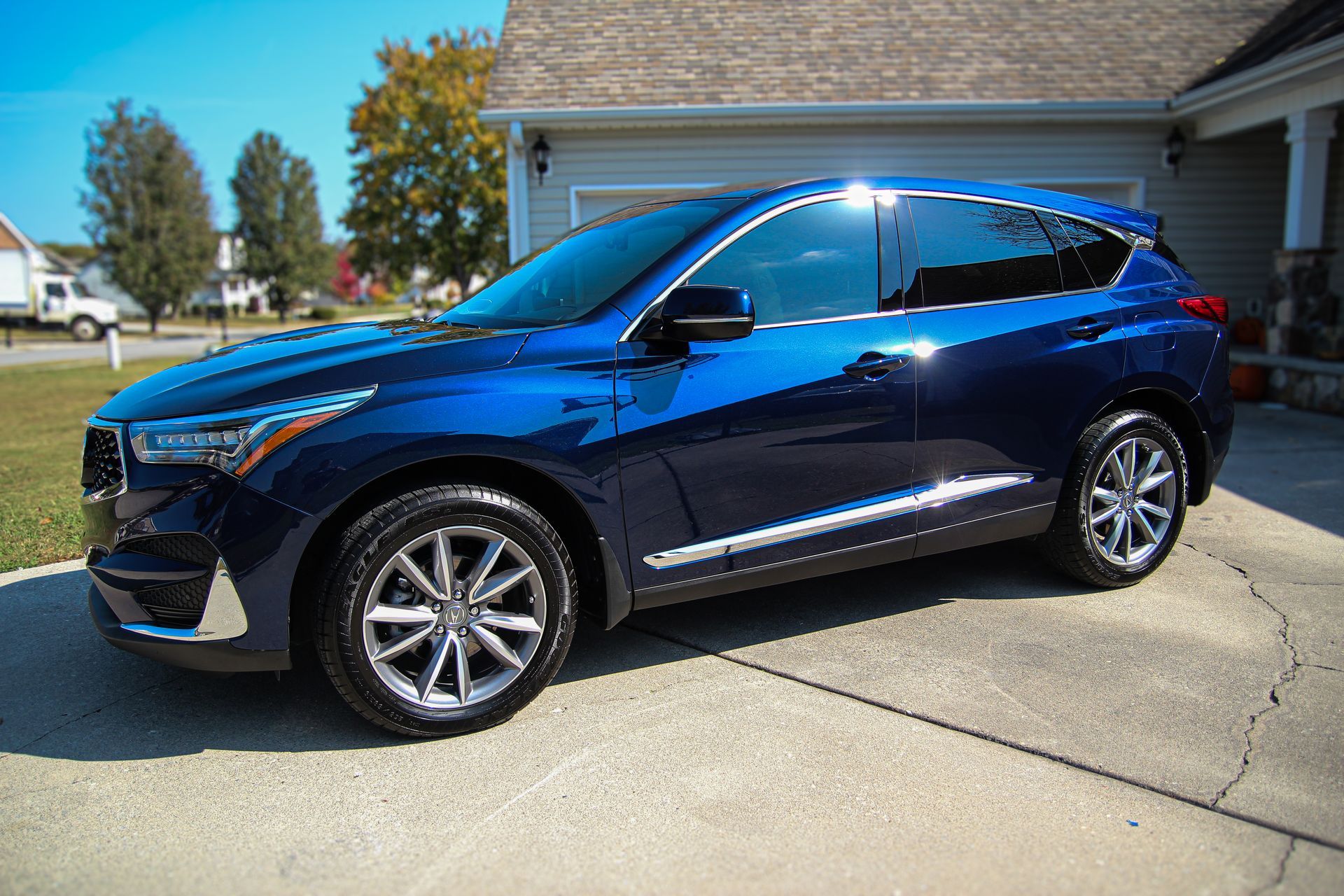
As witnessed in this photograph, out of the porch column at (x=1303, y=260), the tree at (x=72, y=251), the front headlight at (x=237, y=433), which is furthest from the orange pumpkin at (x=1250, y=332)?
the tree at (x=72, y=251)

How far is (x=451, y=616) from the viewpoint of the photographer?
9.71ft

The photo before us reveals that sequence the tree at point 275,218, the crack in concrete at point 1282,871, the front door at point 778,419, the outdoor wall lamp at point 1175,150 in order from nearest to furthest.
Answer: the crack in concrete at point 1282,871, the front door at point 778,419, the outdoor wall lamp at point 1175,150, the tree at point 275,218

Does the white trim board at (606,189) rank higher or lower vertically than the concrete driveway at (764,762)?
higher

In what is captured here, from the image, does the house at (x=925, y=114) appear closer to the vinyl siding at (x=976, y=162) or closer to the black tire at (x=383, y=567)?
the vinyl siding at (x=976, y=162)

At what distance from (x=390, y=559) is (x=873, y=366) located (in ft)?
6.09

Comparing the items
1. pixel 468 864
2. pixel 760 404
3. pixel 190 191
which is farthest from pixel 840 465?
pixel 190 191

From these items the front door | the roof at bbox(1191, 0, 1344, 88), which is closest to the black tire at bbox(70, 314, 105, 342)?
the roof at bbox(1191, 0, 1344, 88)

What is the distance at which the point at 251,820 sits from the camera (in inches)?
100

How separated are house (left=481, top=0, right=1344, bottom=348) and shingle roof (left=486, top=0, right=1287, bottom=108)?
33 millimetres

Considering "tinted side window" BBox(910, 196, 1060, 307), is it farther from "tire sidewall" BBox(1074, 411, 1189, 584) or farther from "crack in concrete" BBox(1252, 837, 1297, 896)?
"crack in concrete" BBox(1252, 837, 1297, 896)

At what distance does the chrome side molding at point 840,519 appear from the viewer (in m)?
3.24

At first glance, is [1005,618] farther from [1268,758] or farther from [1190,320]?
[1190,320]

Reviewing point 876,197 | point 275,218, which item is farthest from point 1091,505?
point 275,218

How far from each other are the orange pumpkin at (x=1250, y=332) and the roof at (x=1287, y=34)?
9.61 ft
